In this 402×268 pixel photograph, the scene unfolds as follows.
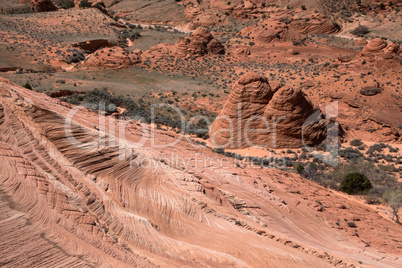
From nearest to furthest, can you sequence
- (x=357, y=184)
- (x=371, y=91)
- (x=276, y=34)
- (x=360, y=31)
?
(x=357, y=184) < (x=371, y=91) < (x=276, y=34) < (x=360, y=31)

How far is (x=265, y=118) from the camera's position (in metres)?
21.2

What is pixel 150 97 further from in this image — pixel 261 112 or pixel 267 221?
pixel 267 221

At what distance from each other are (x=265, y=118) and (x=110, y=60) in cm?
2362

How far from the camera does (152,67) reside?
38781 millimetres

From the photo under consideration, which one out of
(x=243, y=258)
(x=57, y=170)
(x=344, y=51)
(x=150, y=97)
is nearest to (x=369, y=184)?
(x=243, y=258)

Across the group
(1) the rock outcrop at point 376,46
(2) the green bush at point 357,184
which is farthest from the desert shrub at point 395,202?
(1) the rock outcrop at point 376,46

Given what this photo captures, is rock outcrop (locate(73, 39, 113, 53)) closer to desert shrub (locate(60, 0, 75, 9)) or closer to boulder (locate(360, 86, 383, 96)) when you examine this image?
desert shrub (locate(60, 0, 75, 9))

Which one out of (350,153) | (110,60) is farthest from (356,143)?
(110,60)

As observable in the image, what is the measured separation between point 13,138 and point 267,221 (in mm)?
6642

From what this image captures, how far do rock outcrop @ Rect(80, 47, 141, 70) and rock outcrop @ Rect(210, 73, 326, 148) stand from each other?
2090 cm

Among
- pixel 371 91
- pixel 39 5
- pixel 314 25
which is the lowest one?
pixel 371 91

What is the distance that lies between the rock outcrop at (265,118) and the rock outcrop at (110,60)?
2090 cm

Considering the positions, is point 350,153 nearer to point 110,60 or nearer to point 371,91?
point 371,91

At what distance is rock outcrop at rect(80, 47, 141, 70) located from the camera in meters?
37.8
